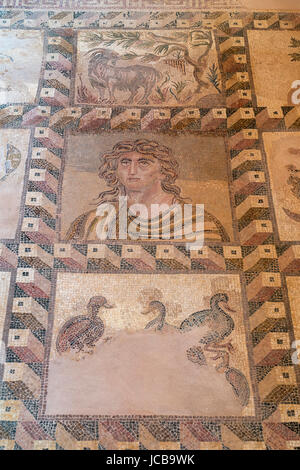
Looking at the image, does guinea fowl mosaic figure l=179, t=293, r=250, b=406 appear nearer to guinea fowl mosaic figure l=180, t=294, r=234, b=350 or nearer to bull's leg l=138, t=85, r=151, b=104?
guinea fowl mosaic figure l=180, t=294, r=234, b=350

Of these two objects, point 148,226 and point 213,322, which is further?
point 148,226

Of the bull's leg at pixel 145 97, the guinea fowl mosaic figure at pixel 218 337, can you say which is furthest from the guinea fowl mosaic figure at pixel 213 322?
the bull's leg at pixel 145 97

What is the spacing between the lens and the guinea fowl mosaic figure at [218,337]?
3.68m

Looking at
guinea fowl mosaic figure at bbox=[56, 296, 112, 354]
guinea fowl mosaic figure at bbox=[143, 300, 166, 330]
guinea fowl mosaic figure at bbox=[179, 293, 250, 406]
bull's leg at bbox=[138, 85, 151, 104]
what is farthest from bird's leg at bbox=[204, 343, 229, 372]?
bull's leg at bbox=[138, 85, 151, 104]

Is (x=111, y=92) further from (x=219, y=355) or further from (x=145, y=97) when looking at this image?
(x=219, y=355)

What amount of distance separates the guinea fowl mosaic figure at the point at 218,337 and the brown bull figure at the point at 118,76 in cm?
171

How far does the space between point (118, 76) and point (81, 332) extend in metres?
2.07

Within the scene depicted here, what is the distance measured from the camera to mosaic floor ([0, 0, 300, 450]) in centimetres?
362

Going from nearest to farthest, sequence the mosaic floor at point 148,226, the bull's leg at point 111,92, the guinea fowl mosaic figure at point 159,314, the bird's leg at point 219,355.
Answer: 1. the mosaic floor at point 148,226
2. the bird's leg at point 219,355
3. the guinea fowl mosaic figure at point 159,314
4. the bull's leg at point 111,92

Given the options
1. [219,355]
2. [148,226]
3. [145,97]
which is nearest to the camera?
[219,355]

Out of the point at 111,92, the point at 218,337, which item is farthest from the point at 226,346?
the point at 111,92

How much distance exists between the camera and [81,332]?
12.5 feet

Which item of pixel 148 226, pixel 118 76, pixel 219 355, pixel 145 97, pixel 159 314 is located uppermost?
pixel 118 76

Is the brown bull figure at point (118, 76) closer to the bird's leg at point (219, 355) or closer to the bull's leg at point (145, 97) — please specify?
the bull's leg at point (145, 97)
